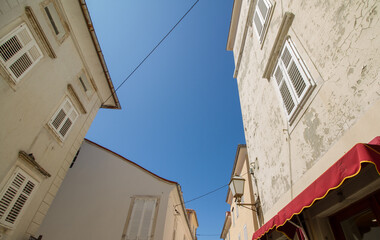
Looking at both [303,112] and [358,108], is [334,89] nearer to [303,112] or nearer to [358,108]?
[358,108]

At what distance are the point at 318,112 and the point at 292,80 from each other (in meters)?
1.11

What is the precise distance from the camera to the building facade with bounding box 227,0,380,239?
2471mm

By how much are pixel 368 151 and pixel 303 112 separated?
221cm

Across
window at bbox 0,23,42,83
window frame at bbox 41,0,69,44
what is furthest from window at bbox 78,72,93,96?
window at bbox 0,23,42,83

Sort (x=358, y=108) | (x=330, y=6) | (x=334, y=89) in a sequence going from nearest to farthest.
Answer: (x=358, y=108) < (x=334, y=89) < (x=330, y=6)

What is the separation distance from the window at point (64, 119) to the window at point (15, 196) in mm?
1721

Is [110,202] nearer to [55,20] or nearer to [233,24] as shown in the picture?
[55,20]

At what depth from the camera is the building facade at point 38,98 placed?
5156mm

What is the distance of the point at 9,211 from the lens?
5.46m

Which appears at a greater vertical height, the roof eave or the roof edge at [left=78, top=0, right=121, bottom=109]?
the roof eave

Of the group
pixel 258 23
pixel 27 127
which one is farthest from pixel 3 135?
pixel 258 23

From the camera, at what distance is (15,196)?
559 centimetres

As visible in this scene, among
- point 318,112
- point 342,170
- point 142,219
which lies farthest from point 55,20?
point 142,219

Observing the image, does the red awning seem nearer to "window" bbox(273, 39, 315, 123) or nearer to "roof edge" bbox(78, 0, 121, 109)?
"window" bbox(273, 39, 315, 123)
